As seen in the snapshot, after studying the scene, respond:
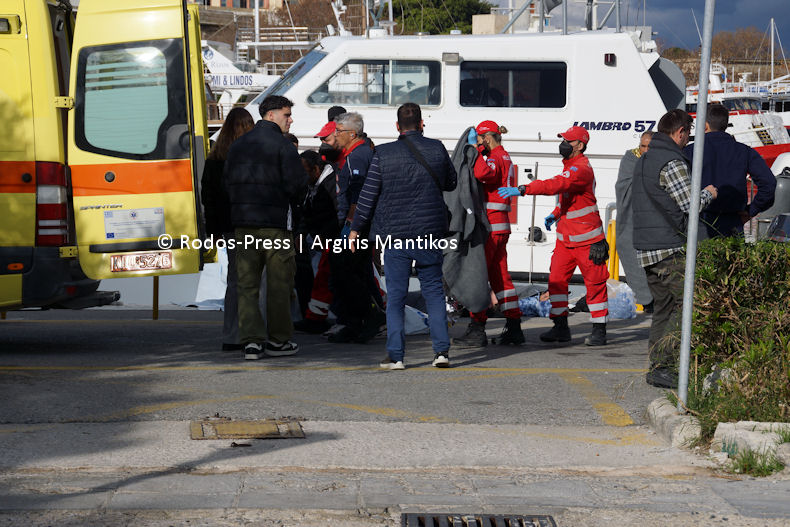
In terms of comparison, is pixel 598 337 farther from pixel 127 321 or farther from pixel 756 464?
pixel 127 321

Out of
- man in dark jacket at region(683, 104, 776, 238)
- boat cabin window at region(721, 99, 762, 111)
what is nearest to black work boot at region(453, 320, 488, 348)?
man in dark jacket at region(683, 104, 776, 238)

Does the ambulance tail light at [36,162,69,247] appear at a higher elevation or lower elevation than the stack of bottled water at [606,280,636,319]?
higher

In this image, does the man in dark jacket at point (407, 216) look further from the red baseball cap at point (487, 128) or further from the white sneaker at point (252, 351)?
the red baseball cap at point (487, 128)

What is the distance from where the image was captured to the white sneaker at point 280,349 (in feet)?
29.5

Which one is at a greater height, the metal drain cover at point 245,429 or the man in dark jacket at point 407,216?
the man in dark jacket at point 407,216

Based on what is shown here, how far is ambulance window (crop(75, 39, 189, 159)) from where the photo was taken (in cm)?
824

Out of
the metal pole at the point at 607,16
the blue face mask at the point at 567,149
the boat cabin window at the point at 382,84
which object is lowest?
the blue face mask at the point at 567,149

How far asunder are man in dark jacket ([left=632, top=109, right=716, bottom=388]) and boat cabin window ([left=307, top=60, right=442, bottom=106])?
21.9 ft

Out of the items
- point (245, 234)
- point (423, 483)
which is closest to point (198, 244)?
point (245, 234)

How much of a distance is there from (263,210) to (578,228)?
9.07 feet

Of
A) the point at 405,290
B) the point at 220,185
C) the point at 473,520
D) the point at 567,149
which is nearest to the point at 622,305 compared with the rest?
the point at 567,149

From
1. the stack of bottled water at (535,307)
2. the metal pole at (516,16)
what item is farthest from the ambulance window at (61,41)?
the metal pole at (516,16)

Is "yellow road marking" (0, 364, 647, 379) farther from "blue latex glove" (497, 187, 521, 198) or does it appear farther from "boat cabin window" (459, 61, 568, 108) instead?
"boat cabin window" (459, 61, 568, 108)

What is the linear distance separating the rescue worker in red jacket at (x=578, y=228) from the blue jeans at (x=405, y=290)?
1.24 m
